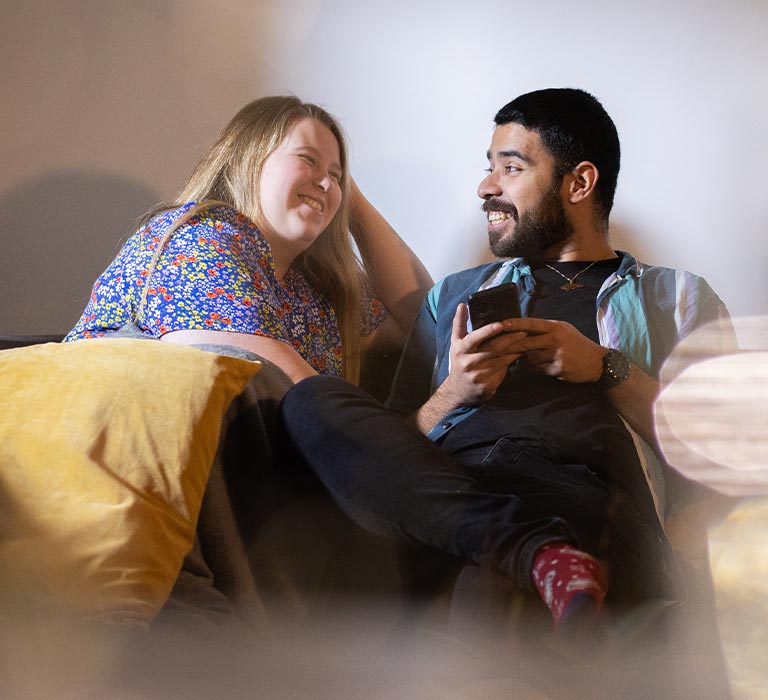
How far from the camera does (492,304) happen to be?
1.13 meters

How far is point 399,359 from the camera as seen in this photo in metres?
1.51

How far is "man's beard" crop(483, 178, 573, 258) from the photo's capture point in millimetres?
1406

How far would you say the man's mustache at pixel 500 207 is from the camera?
1422 mm

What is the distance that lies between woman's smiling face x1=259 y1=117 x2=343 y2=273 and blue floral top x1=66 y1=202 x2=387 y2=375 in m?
0.06

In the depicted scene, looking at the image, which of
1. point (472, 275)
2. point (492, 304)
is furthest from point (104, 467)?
point (472, 275)

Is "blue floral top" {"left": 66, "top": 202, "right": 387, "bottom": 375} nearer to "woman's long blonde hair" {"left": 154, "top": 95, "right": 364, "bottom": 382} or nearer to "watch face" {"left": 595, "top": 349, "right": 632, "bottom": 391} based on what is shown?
"woman's long blonde hair" {"left": 154, "top": 95, "right": 364, "bottom": 382}

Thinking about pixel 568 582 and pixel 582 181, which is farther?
pixel 582 181

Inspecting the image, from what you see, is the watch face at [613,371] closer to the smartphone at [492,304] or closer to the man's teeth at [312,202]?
the smartphone at [492,304]

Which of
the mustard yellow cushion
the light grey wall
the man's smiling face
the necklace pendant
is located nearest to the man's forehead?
the man's smiling face

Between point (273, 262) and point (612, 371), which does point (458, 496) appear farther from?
point (273, 262)

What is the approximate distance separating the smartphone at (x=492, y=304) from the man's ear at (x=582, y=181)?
1.25ft

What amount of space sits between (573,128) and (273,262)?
558mm

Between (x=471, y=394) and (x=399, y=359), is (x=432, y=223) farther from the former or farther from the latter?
(x=471, y=394)

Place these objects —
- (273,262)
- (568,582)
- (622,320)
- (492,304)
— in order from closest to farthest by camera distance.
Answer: (568,582), (492,304), (622,320), (273,262)
